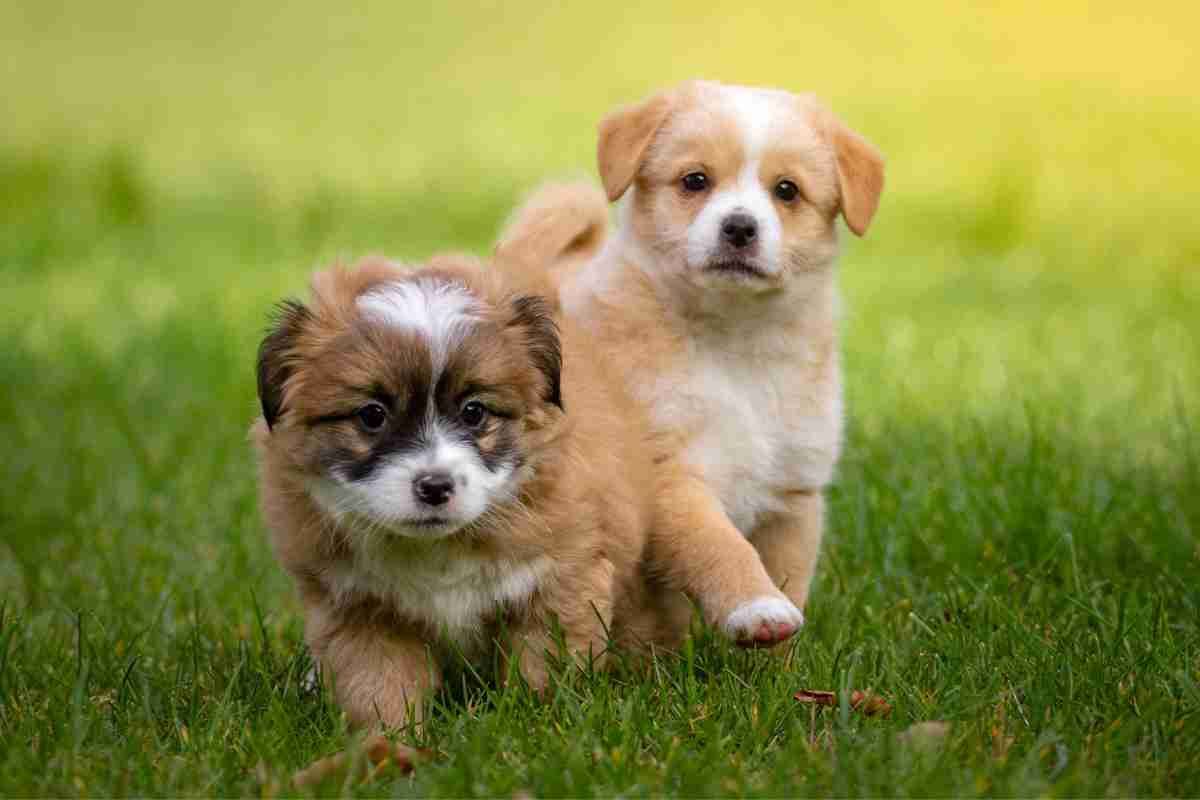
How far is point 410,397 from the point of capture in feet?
10.4

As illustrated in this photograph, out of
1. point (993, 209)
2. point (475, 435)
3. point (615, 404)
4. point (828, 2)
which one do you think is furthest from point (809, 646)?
point (828, 2)

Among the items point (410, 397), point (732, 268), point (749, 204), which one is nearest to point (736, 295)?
point (732, 268)

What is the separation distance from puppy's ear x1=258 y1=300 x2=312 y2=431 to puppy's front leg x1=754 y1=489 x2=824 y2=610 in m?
1.40

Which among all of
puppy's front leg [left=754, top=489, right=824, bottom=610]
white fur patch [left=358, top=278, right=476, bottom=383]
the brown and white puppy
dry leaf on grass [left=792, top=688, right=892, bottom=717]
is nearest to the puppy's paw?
dry leaf on grass [left=792, top=688, right=892, bottom=717]

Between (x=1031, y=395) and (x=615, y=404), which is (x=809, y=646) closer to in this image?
(x=615, y=404)

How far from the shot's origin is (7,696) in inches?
137

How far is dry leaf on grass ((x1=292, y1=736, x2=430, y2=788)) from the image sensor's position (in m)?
2.90

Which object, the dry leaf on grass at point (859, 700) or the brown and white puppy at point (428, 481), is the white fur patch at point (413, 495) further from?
the dry leaf on grass at point (859, 700)

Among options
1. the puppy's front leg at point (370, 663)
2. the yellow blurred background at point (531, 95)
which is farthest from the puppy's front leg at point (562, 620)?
the yellow blurred background at point (531, 95)

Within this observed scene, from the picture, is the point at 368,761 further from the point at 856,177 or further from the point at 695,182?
the point at 856,177

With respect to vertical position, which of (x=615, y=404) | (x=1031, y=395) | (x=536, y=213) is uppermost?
(x=536, y=213)

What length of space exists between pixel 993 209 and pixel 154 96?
7.16 meters

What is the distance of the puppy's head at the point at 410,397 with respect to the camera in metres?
3.17

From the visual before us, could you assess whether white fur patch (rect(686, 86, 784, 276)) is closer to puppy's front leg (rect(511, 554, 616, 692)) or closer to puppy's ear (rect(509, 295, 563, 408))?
puppy's ear (rect(509, 295, 563, 408))
